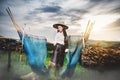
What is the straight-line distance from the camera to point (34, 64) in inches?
155

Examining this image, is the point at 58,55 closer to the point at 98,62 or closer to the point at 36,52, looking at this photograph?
the point at 36,52

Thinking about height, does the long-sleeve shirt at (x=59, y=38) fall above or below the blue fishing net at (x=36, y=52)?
above

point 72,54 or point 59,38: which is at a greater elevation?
point 59,38

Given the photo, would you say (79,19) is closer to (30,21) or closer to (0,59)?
(30,21)

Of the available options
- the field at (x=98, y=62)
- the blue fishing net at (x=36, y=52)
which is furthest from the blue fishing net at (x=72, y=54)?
the blue fishing net at (x=36, y=52)

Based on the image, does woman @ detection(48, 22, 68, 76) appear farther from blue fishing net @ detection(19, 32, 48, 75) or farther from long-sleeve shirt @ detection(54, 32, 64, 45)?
blue fishing net @ detection(19, 32, 48, 75)

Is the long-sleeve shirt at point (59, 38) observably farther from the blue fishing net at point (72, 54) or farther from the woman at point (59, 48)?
the blue fishing net at point (72, 54)

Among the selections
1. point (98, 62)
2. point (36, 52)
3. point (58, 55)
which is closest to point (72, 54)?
point (58, 55)

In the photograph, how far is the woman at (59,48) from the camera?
3838 mm

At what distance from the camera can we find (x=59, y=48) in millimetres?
3854

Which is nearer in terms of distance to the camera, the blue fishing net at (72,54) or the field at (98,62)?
the field at (98,62)

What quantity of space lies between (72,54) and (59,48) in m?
0.18

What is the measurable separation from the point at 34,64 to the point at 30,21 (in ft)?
1.80

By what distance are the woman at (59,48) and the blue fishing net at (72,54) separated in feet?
0.23
